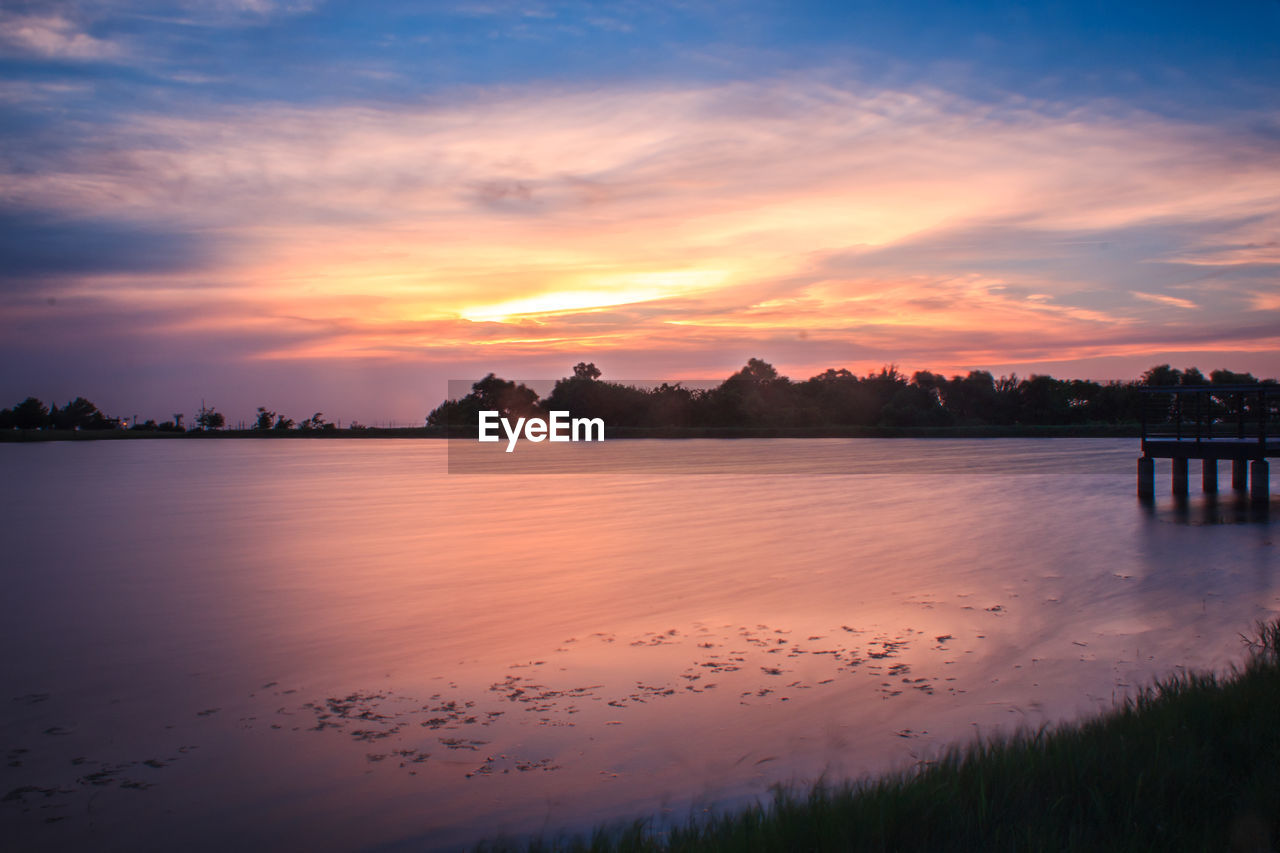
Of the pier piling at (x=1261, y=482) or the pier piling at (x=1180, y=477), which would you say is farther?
the pier piling at (x=1180, y=477)

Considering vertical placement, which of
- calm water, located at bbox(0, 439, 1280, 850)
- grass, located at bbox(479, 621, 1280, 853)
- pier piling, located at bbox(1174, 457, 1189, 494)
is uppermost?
pier piling, located at bbox(1174, 457, 1189, 494)

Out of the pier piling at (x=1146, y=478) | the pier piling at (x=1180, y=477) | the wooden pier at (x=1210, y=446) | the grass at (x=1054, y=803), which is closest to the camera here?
the grass at (x=1054, y=803)

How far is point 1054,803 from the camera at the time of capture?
3.86 m

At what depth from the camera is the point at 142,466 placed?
39000mm

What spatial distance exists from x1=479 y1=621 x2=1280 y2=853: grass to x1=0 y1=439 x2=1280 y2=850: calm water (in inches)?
29.4

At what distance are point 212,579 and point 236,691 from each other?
550 centimetres

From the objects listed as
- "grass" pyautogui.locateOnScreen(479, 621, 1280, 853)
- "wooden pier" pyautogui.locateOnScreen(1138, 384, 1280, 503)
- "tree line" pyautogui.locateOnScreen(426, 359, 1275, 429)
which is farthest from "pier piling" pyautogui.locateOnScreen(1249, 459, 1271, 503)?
"tree line" pyautogui.locateOnScreen(426, 359, 1275, 429)

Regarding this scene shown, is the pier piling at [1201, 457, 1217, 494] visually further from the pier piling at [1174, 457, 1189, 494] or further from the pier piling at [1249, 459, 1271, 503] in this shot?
the pier piling at [1249, 459, 1271, 503]

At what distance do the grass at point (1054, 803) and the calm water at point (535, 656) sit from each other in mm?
747

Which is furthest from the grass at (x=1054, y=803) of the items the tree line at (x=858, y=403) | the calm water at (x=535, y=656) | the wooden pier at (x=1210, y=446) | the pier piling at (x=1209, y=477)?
the tree line at (x=858, y=403)

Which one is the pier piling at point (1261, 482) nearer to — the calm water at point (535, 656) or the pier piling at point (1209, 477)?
the calm water at point (535, 656)

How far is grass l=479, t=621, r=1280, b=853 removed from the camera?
360 centimetres

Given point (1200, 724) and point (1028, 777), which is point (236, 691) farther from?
point (1200, 724)

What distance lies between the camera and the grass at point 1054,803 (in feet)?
11.8
